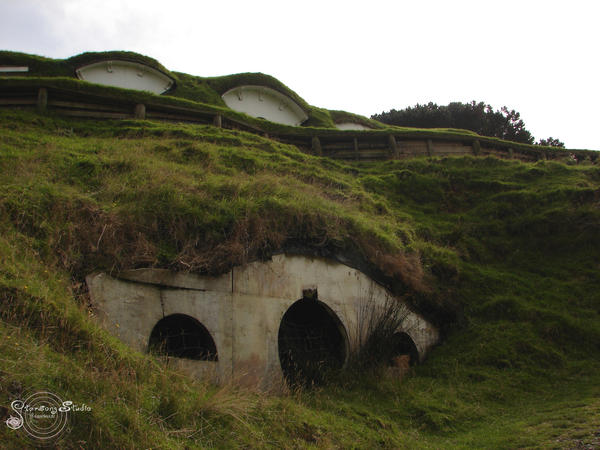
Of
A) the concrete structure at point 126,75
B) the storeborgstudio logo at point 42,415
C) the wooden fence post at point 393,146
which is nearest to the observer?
the storeborgstudio logo at point 42,415

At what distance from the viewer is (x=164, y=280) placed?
8594 mm

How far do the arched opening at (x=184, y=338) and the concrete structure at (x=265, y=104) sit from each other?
16.6 meters

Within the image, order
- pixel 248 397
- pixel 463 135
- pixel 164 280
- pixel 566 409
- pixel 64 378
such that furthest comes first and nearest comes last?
pixel 463 135 → pixel 164 280 → pixel 566 409 → pixel 248 397 → pixel 64 378

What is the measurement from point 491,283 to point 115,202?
8.68 m

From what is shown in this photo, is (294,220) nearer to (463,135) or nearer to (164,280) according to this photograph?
(164,280)

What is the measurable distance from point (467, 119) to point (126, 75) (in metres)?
23.6

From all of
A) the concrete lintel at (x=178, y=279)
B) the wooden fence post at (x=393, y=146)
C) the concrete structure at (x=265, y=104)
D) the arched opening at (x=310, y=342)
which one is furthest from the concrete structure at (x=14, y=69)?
the arched opening at (x=310, y=342)

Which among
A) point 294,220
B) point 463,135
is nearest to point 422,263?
point 294,220

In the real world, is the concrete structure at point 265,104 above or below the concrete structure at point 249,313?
above

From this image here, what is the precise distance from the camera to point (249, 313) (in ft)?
30.3

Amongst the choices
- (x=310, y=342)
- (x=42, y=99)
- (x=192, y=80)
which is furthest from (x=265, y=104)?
(x=310, y=342)

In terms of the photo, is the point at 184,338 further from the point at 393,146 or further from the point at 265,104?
the point at 265,104

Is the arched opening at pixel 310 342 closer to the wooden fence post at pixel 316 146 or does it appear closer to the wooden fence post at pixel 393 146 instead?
the wooden fence post at pixel 316 146

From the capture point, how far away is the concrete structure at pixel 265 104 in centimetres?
2416
